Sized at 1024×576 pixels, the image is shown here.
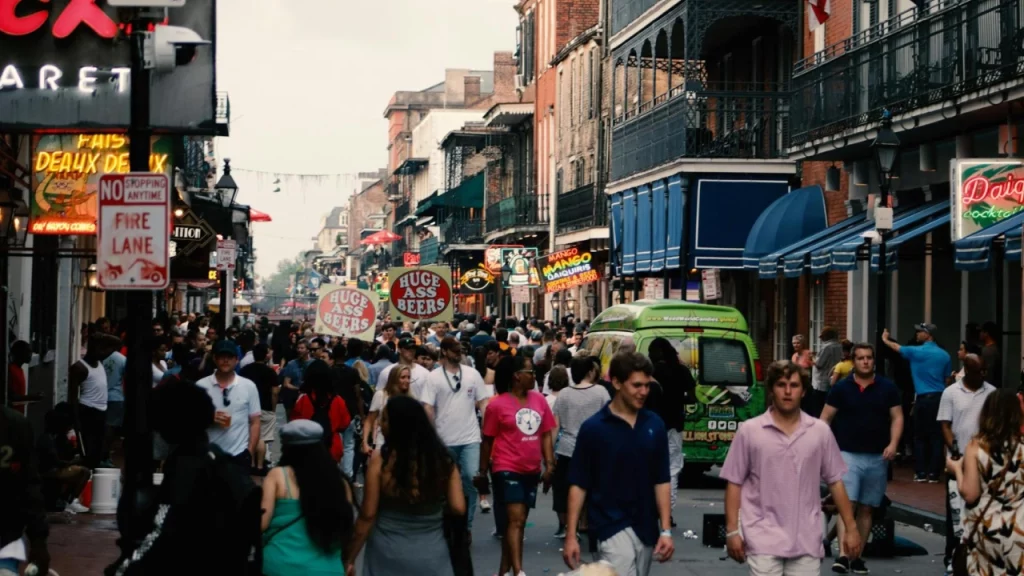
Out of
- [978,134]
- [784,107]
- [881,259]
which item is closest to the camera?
[881,259]

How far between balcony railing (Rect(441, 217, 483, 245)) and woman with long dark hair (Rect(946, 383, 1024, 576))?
62.3 m

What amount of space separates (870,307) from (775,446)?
19327 mm

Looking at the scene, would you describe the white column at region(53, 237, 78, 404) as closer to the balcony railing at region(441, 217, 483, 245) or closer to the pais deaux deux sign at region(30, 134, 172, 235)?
the pais deaux deux sign at region(30, 134, 172, 235)

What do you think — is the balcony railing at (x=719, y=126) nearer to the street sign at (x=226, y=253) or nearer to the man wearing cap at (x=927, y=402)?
the street sign at (x=226, y=253)

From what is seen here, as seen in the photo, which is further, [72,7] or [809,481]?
[72,7]

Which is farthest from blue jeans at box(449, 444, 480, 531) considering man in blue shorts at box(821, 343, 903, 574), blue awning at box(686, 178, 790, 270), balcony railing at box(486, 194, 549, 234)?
balcony railing at box(486, 194, 549, 234)

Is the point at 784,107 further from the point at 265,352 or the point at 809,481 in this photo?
the point at 809,481

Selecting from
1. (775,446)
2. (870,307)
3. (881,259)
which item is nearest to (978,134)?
(881,259)

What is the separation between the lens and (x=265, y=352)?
18750mm

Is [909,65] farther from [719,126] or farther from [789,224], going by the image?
[719,126]

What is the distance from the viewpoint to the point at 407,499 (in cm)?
791

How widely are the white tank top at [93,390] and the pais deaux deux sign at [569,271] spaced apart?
88.0ft

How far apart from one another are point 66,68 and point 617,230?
26323 millimetres

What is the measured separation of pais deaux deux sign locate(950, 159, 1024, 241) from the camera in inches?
747
